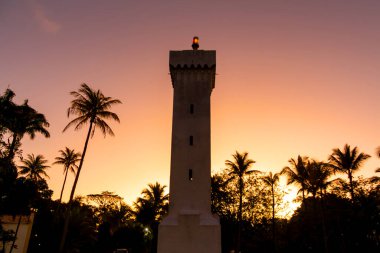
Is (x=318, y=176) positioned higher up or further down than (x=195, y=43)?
further down

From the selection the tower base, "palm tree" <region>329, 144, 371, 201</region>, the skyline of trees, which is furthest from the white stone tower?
"palm tree" <region>329, 144, 371, 201</region>

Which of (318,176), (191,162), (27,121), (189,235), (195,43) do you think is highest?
(195,43)

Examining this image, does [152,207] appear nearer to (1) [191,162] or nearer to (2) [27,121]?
(2) [27,121]

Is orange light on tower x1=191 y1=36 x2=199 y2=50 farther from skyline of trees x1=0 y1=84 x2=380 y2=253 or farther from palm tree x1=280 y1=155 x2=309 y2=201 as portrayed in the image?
palm tree x1=280 y1=155 x2=309 y2=201

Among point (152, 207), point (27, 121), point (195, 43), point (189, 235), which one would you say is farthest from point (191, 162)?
point (152, 207)

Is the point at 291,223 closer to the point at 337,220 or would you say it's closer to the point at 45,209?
the point at 337,220

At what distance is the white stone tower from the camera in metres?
19.1

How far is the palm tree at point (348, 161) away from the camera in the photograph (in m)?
40.2

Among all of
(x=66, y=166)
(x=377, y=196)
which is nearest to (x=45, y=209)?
(x=66, y=166)

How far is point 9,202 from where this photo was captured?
27.4 m

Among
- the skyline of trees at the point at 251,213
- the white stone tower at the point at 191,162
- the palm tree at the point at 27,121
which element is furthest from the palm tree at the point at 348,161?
the palm tree at the point at 27,121

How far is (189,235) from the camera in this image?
19141 millimetres

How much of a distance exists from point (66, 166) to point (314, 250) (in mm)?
40320

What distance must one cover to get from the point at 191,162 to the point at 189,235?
484 cm
